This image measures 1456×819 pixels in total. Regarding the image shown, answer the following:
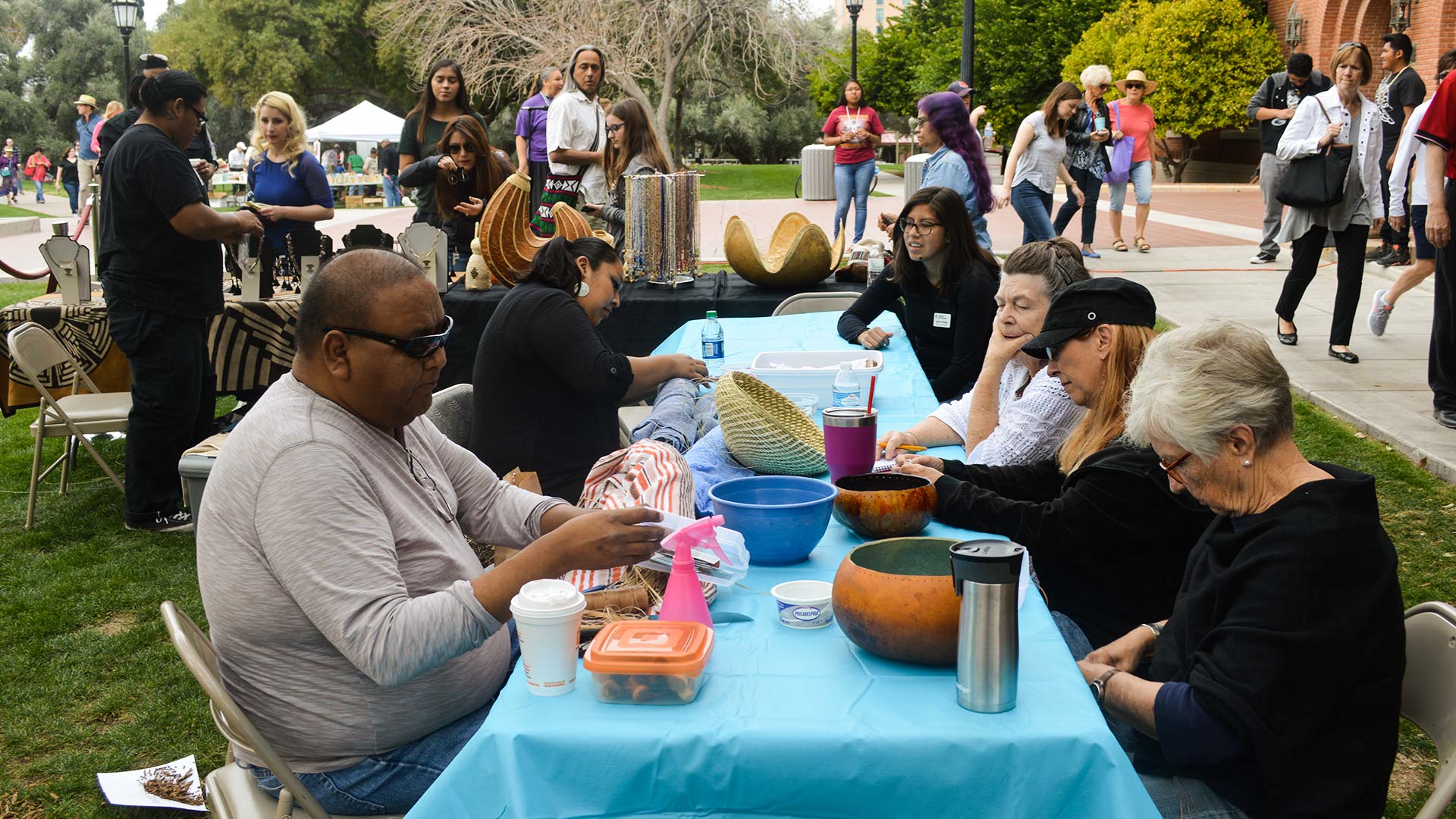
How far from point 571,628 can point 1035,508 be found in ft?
3.78

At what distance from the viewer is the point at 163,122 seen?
14.9 ft

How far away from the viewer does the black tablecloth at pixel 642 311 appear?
6246mm

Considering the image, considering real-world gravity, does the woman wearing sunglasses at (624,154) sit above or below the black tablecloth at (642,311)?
above

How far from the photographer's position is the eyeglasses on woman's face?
4.57 metres

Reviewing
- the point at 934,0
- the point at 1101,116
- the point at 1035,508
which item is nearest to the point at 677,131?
the point at 934,0

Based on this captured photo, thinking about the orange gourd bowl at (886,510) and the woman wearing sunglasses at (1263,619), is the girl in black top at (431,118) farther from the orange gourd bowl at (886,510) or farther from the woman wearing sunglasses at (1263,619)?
the woman wearing sunglasses at (1263,619)

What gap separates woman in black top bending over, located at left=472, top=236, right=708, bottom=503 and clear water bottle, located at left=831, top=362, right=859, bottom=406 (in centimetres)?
67

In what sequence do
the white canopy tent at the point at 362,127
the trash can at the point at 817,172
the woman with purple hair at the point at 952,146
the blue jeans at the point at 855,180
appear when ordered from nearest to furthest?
the woman with purple hair at the point at 952,146, the blue jeans at the point at 855,180, the trash can at the point at 817,172, the white canopy tent at the point at 362,127

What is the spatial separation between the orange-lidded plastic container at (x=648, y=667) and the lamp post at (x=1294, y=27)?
23.6 metres

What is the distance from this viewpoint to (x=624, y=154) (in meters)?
6.99

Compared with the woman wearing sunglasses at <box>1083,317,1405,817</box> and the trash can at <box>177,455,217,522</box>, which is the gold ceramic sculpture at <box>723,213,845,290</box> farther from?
the woman wearing sunglasses at <box>1083,317,1405,817</box>

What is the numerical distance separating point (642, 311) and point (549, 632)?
479 cm

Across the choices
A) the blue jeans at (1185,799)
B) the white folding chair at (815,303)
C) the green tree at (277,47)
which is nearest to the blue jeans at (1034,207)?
the white folding chair at (815,303)

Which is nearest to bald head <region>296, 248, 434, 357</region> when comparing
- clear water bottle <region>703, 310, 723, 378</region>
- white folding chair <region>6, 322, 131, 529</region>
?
clear water bottle <region>703, 310, 723, 378</region>
